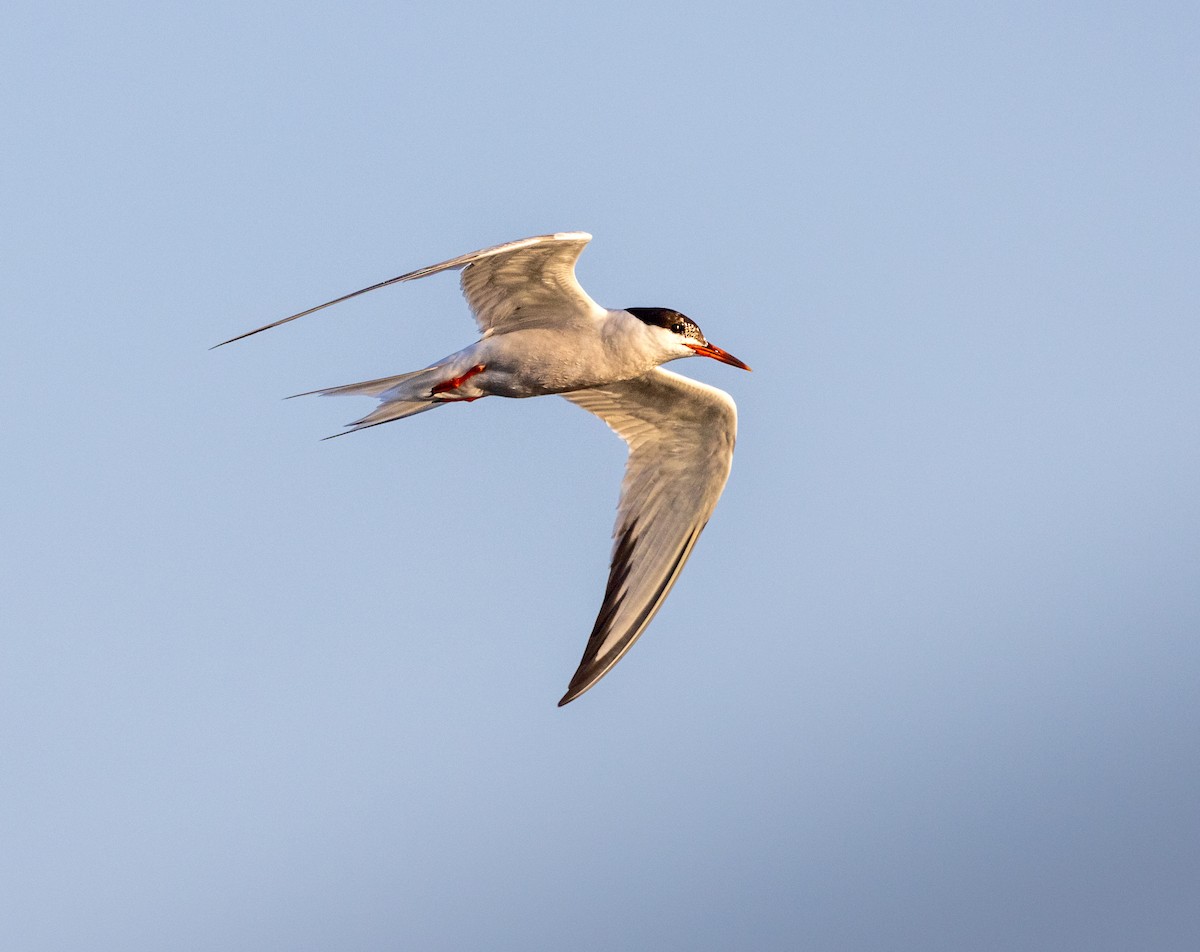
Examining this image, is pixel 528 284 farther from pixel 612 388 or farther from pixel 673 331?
pixel 612 388

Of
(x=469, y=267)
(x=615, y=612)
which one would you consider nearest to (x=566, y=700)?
(x=615, y=612)

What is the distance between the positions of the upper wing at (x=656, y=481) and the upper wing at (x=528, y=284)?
1595 mm

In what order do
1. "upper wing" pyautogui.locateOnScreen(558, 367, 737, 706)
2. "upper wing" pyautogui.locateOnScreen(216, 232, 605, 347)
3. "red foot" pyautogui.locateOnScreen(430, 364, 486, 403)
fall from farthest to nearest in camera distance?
"upper wing" pyautogui.locateOnScreen(558, 367, 737, 706) < "red foot" pyautogui.locateOnScreen(430, 364, 486, 403) < "upper wing" pyautogui.locateOnScreen(216, 232, 605, 347)

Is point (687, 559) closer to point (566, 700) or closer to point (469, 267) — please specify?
point (566, 700)

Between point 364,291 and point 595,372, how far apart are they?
3264 mm

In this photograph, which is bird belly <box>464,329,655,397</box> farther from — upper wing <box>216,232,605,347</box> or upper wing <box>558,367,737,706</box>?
upper wing <box>558,367,737,706</box>

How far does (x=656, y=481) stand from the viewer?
47.2 feet

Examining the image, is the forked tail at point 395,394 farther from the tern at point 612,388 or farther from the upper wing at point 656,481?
the upper wing at point 656,481

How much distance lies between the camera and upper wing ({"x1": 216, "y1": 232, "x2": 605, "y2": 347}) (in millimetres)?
11805

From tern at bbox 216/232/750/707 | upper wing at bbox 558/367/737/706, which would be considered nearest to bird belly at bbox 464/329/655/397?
tern at bbox 216/232/750/707

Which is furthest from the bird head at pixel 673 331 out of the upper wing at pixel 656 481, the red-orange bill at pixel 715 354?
the upper wing at pixel 656 481

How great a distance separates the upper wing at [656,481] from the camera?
13930mm

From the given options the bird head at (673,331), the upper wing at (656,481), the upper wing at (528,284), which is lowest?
the upper wing at (656,481)

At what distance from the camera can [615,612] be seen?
45.9ft
